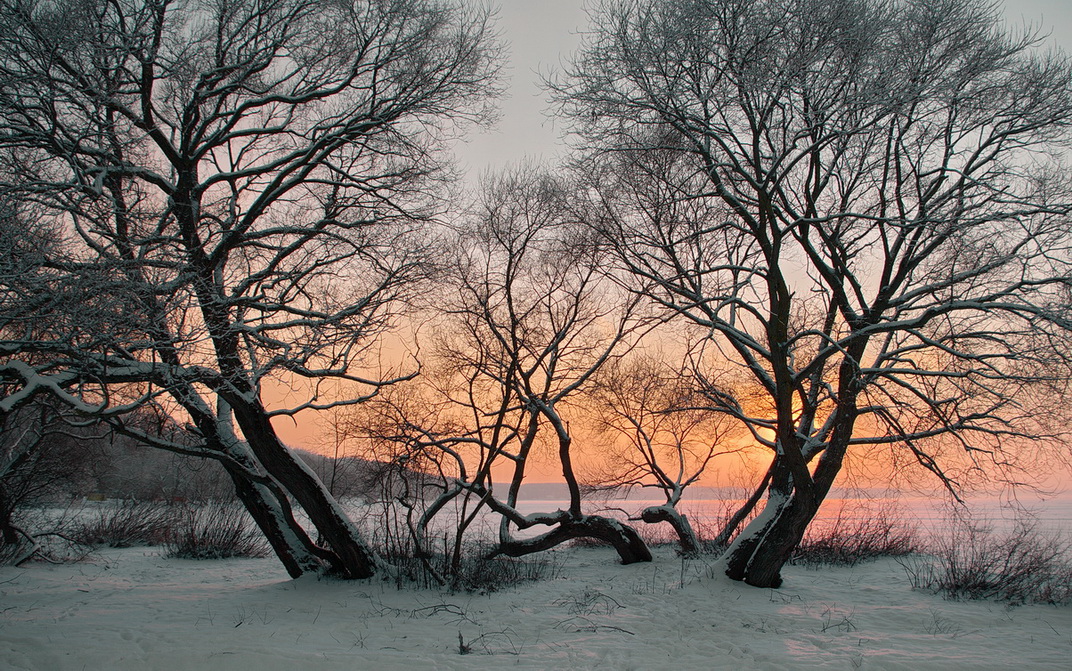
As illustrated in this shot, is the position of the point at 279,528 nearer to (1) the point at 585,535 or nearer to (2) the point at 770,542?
(1) the point at 585,535

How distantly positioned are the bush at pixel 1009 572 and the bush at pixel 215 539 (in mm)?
16454

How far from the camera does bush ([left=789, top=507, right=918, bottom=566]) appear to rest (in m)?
14.9

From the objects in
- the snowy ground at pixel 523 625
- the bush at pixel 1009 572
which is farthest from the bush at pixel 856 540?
the bush at pixel 1009 572

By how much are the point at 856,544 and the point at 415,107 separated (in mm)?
14311

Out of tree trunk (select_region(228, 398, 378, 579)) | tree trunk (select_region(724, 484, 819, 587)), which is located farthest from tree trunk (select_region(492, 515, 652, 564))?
tree trunk (select_region(228, 398, 378, 579))

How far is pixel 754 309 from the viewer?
10.9 metres

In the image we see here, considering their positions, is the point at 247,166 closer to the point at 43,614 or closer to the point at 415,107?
the point at 415,107

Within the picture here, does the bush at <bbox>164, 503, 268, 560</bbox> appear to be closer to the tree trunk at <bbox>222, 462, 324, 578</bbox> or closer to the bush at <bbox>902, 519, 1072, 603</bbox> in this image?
the tree trunk at <bbox>222, 462, 324, 578</bbox>

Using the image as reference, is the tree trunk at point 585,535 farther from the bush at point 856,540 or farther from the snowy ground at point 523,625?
the bush at point 856,540

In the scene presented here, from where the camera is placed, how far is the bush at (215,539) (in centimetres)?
1697

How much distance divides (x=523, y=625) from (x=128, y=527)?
15.7m

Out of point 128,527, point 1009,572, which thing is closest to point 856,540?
point 1009,572

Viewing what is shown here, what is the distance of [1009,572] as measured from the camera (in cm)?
1125

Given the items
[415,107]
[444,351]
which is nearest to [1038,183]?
[415,107]
